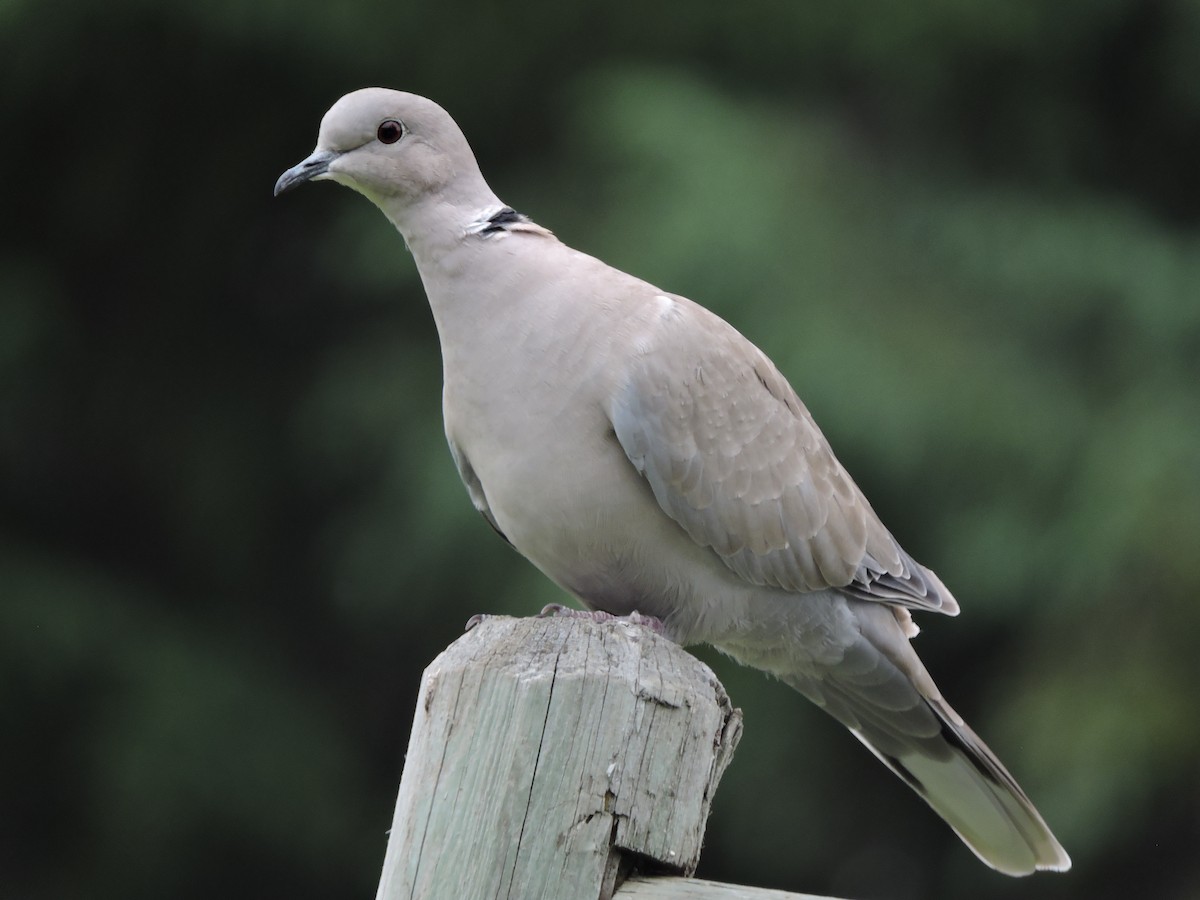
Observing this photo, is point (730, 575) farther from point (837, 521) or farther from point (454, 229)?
point (454, 229)

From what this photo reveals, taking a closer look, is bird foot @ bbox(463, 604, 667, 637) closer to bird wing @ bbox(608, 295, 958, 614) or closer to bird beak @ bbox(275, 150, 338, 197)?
bird wing @ bbox(608, 295, 958, 614)

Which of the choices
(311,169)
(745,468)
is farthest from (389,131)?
(745,468)

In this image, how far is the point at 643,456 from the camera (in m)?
2.68

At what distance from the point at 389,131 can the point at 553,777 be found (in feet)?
5.00

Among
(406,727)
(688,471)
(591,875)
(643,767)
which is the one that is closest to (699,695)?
(643,767)

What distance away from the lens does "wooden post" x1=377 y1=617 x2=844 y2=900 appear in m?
1.69

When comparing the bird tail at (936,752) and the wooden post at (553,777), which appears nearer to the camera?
the wooden post at (553,777)

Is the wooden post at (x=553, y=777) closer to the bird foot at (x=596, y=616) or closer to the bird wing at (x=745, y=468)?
the bird foot at (x=596, y=616)

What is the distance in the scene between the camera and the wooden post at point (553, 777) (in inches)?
66.7

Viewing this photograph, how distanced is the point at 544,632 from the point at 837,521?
1360 millimetres

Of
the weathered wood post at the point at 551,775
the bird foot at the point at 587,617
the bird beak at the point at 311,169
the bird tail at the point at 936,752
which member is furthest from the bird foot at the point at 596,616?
the bird beak at the point at 311,169

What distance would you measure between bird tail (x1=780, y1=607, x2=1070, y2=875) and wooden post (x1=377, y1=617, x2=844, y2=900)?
4.57 ft

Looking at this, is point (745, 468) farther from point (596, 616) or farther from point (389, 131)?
point (389, 131)

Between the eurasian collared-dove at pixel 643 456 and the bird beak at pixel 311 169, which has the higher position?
the bird beak at pixel 311 169
